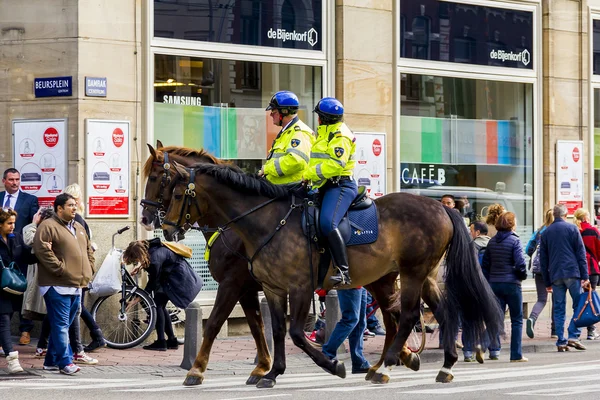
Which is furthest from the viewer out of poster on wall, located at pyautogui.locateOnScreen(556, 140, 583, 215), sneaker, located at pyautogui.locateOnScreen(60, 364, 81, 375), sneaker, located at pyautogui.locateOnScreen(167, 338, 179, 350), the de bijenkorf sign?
poster on wall, located at pyautogui.locateOnScreen(556, 140, 583, 215)

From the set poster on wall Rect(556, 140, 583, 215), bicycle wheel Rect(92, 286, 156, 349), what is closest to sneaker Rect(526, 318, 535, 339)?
poster on wall Rect(556, 140, 583, 215)

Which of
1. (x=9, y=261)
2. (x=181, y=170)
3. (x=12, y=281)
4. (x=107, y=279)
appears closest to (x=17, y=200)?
(x=107, y=279)

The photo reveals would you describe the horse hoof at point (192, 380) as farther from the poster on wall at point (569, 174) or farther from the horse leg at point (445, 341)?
the poster on wall at point (569, 174)

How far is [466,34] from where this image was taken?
2017 centimetres

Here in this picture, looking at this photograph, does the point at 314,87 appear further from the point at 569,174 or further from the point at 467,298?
the point at 467,298

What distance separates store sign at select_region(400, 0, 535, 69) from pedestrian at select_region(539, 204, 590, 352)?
4.42 metres

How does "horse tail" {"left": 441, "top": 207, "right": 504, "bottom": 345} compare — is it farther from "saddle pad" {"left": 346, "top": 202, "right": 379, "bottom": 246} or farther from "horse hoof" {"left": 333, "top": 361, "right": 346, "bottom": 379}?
"horse hoof" {"left": 333, "top": 361, "right": 346, "bottom": 379}

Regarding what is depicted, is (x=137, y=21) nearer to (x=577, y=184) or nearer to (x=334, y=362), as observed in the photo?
(x=334, y=362)

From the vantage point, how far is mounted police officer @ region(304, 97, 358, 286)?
11.5m

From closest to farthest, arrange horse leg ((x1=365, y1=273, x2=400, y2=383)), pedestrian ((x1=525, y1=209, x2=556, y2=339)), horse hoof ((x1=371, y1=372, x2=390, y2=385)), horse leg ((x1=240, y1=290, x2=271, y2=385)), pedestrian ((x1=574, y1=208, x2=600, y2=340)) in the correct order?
horse hoof ((x1=371, y1=372, x2=390, y2=385)) → horse leg ((x1=240, y1=290, x2=271, y2=385)) → horse leg ((x1=365, y1=273, x2=400, y2=383)) → pedestrian ((x1=525, y1=209, x2=556, y2=339)) → pedestrian ((x1=574, y1=208, x2=600, y2=340))

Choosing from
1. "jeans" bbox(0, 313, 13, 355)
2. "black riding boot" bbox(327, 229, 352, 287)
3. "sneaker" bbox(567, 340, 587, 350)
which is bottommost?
"sneaker" bbox(567, 340, 587, 350)

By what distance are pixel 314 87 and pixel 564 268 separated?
15.8ft

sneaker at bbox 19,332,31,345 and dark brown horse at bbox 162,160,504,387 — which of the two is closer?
dark brown horse at bbox 162,160,504,387

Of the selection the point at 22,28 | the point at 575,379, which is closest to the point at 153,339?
the point at 22,28
